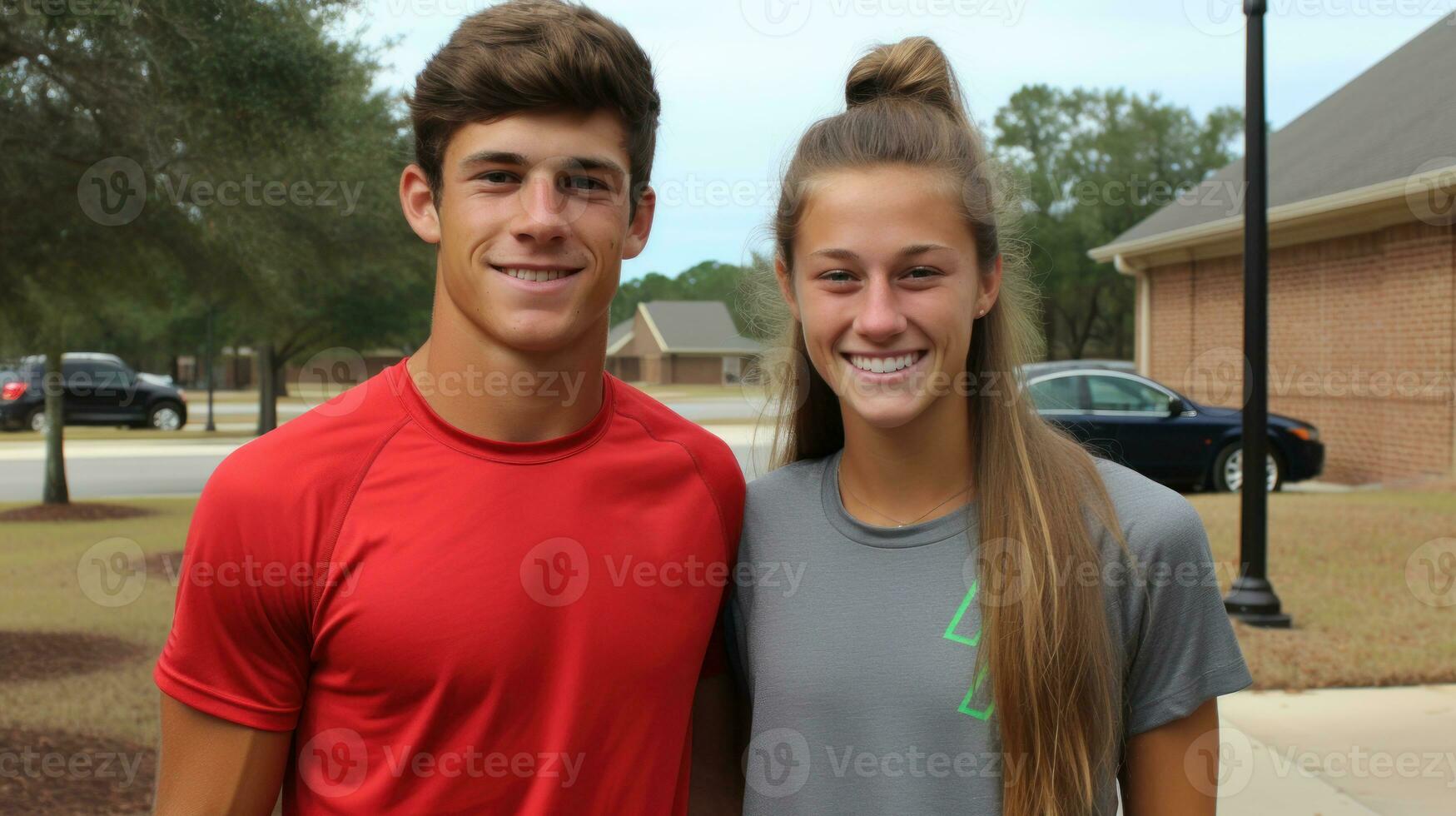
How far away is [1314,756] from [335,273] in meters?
9.48

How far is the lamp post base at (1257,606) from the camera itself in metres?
7.30

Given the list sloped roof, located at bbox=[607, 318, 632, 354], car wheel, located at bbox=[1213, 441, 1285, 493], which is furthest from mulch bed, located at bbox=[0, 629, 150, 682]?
sloped roof, located at bbox=[607, 318, 632, 354]

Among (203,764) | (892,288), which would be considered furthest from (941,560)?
(203,764)

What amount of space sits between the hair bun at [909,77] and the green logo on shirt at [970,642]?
965 mm

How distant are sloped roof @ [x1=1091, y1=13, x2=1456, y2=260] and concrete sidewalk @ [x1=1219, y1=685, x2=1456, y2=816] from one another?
8.86 meters

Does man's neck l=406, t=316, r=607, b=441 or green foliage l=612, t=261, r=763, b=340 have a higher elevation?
green foliage l=612, t=261, r=763, b=340

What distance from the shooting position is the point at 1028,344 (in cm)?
257

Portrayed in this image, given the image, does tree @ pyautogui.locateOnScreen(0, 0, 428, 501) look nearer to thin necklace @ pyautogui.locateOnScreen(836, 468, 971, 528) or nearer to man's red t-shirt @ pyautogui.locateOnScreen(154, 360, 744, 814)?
man's red t-shirt @ pyautogui.locateOnScreen(154, 360, 744, 814)

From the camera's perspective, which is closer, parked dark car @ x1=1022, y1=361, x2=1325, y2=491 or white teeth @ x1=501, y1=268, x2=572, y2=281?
white teeth @ x1=501, y1=268, x2=572, y2=281

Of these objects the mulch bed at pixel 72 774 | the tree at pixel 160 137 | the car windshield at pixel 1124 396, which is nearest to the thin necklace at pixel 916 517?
the mulch bed at pixel 72 774

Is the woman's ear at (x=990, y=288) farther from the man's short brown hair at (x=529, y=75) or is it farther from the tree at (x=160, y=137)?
the tree at (x=160, y=137)

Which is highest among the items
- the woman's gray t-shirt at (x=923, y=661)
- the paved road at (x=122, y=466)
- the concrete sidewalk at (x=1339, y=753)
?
the woman's gray t-shirt at (x=923, y=661)

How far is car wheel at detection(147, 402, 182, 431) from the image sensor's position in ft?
93.7

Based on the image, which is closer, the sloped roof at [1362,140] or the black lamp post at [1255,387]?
the black lamp post at [1255,387]
